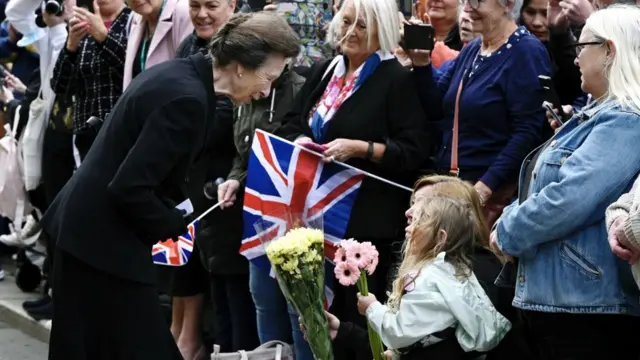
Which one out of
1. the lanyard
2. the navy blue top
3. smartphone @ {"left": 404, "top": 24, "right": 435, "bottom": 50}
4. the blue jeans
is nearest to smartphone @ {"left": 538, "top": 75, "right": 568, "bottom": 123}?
the navy blue top

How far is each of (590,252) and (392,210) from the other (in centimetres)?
170

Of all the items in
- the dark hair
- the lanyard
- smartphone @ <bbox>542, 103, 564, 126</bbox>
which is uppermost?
the dark hair

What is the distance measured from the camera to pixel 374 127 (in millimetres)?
5926

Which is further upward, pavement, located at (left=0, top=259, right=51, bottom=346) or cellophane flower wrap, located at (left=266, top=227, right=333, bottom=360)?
cellophane flower wrap, located at (left=266, top=227, right=333, bottom=360)

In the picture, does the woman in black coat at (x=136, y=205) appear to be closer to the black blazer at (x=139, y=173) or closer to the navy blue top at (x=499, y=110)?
the black blazer at (x=139, y=173)

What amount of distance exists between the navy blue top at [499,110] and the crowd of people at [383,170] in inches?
0.4

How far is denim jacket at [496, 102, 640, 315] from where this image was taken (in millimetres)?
4277

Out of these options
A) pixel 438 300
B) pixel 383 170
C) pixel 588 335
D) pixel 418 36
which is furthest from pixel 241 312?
pixel 588 335

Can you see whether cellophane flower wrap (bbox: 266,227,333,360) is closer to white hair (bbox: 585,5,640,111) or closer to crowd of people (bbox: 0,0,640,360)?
crowd of people (bbox: 0,0,640,360)

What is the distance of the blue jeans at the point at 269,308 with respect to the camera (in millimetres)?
6258

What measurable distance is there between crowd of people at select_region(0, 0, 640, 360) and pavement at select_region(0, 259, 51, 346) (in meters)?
1.17

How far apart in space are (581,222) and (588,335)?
40cm

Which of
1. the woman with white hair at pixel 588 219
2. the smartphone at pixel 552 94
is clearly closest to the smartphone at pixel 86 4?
the smartphone at pixel 552 94

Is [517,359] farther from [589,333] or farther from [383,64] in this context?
[383,64]
